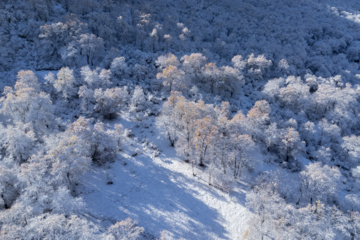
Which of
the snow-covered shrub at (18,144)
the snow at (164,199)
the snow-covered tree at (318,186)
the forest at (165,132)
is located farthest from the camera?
the snow-covered tree at (318,186)

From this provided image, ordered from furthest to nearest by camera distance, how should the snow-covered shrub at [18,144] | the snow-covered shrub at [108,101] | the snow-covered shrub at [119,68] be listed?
the snow-covered shrub at [119,68]
the snow-covered shrub at [108,101]
the snow-covered shrub at [18,144]

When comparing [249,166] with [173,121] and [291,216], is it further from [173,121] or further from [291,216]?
[173,121]

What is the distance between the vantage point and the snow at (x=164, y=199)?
35.7m

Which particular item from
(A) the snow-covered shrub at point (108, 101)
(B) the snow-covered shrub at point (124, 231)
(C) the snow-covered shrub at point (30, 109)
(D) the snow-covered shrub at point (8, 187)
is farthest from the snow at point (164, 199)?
(C) the snow-covered shrub at point (30, 109)

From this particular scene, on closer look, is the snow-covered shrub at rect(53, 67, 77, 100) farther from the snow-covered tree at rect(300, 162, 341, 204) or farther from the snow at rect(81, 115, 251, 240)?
the snow-covered tree at rect(300, 162, 341, 204)

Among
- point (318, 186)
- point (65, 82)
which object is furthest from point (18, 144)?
point (318, 186)

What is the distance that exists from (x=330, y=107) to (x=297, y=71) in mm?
20690

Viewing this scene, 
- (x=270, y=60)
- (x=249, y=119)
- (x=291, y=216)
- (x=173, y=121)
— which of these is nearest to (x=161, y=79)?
(x=173, y=121)

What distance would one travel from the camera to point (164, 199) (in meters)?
39.7

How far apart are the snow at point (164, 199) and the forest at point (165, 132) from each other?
8.5 inches

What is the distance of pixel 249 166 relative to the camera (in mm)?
46094

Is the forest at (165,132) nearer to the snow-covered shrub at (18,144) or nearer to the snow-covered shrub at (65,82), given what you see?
the snow-covered shrub at (18,144)

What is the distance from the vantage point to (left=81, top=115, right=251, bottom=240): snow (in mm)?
35688

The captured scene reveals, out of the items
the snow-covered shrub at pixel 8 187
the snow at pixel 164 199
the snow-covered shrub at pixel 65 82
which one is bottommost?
the snow at pixel 164 199
